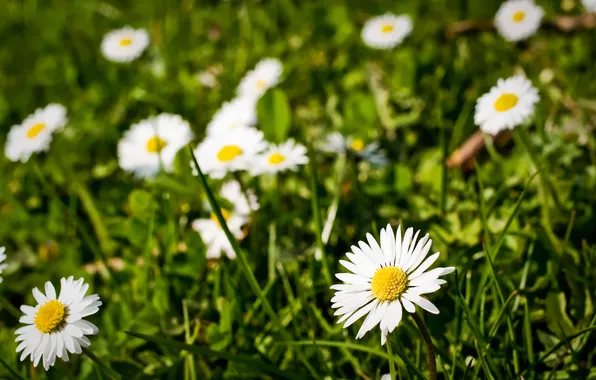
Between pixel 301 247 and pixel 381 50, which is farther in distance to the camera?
pixel 381 50

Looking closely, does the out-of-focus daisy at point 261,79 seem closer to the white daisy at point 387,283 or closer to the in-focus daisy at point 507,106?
the in-focus daisy at point 507,106

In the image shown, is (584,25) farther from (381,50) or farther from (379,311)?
(379,311)

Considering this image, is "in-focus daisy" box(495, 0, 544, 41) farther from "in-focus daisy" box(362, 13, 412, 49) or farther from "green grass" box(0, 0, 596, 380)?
"in-focus daisy" box(362, 13, 412, 49)

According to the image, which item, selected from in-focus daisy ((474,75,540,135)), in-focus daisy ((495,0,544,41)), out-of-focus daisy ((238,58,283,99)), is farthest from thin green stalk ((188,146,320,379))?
in-focus daisy ((495,0,544,41))

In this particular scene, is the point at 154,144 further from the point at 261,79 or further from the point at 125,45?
the point at 125,45

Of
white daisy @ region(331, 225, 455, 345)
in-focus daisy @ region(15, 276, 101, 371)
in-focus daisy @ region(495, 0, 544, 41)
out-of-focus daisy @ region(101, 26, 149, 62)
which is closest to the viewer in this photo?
white daisy @ region(331, 225, 455, 345)

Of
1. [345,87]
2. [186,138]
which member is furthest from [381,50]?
[186,138]
